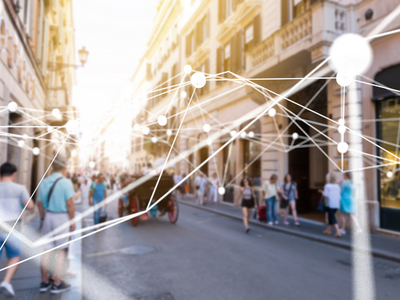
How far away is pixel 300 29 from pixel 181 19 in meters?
16.4

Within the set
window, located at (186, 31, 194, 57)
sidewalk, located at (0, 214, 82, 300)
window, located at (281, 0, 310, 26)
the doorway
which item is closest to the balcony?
window, located at (281, 0, 310, 26)

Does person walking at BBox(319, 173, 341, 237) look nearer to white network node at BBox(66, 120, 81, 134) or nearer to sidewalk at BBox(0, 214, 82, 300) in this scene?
sidewalk at BBox(0, 214, 82, 300)

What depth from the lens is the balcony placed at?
28.2 feet

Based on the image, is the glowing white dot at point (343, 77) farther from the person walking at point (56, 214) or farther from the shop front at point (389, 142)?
the shop front at point (389, 142)

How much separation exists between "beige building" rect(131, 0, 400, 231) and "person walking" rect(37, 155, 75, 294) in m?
2.00

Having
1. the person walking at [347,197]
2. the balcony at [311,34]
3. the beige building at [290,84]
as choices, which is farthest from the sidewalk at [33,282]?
the balcony at [311,34]

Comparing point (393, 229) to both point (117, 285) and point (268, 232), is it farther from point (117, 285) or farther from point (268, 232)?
point (117, 285)

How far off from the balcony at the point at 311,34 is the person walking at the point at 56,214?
24.9 feet

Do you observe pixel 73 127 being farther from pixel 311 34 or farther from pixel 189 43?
pixel 189 43

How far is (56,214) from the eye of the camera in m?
4.16

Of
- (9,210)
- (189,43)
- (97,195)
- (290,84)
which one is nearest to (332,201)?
(290,84)

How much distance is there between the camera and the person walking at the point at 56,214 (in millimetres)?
4121

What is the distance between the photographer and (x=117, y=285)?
4.55 meters

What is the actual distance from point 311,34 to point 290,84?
2.38 m
